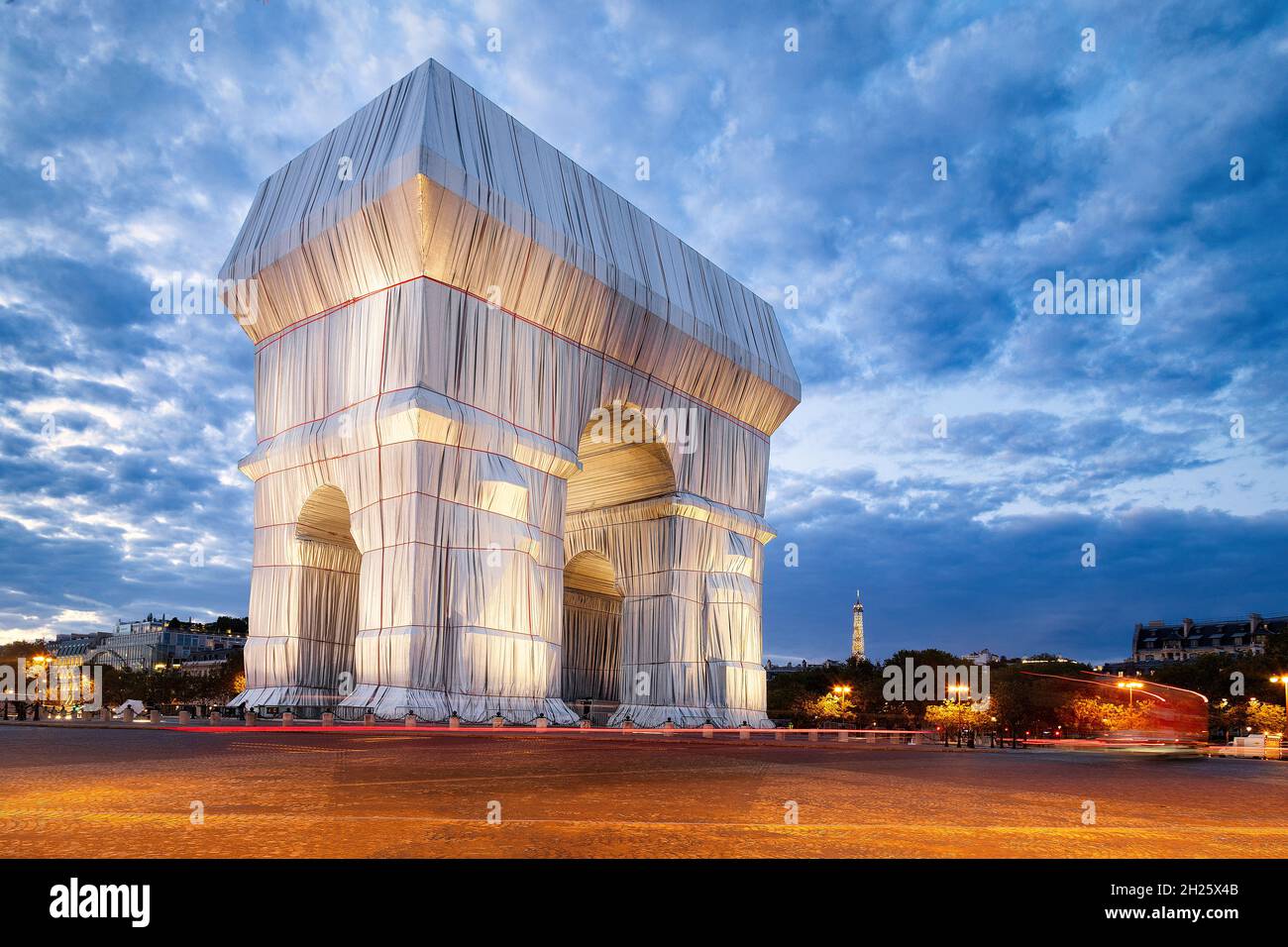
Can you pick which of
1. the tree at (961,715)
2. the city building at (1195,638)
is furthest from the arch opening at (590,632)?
the city building at (1195,638)

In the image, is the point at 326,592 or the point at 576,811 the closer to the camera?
the point at 576,811

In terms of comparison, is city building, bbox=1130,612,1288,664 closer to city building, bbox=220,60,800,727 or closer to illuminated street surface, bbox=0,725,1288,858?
city building, bbox=220,60,800,727

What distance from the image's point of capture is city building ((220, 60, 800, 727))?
27.8 meters

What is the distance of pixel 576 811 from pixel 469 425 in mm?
22848

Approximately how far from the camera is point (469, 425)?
2873 cm

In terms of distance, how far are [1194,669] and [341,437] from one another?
6514 cm

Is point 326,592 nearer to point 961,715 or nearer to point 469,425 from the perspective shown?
point 469,425

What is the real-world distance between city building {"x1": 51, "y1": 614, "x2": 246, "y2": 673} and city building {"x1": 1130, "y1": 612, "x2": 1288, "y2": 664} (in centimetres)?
12397

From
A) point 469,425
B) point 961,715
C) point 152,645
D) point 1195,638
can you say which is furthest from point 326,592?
point 152,645

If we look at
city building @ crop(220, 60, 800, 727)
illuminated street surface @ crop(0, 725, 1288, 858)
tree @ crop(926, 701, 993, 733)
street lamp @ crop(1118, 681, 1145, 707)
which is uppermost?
city building @ crop(220, 60, 800, 727)

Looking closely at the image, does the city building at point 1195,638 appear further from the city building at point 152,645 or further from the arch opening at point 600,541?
the city building at point 152,645

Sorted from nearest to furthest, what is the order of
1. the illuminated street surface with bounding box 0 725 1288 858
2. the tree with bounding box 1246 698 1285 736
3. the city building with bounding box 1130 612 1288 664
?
the illuminated street surface with bounding box 0 725 1288 858, the tree with bounding box 1246 698 1285 736, the city building with bounding box 1130 612 1288 664

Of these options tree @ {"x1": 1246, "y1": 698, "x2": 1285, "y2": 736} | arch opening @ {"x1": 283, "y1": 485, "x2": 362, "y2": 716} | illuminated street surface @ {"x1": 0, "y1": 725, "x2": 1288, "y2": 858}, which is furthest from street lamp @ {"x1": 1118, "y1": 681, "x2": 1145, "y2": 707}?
illuminated street surface @ {"x1": 0, "y1": 725, "x2": 1288, "y2": 858}
